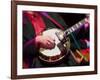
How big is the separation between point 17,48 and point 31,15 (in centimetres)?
32

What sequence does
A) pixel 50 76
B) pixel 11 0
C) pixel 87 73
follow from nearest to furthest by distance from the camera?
pixel 11 0 → pixel 50 76 → pixel 87 73

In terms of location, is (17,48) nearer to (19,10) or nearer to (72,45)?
(19,10)

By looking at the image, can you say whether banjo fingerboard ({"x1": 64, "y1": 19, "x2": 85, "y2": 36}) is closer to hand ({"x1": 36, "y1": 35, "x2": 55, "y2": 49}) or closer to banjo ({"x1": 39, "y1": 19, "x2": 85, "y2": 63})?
banjo ({"x1": 39, "y1": 19, "x2": 85, "y2": 63})

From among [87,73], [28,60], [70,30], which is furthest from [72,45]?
[28,60]

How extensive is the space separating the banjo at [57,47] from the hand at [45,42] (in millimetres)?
28

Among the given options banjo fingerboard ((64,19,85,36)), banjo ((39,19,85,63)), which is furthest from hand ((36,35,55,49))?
banjo fingerboard ((64,19,85,36))

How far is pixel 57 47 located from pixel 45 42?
127 mm

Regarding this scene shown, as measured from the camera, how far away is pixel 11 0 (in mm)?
1771

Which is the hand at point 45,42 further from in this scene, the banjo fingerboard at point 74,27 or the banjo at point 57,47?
the banjo fingerboard at point 74,27

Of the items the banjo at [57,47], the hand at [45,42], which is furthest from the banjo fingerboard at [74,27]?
the hand at [45,42]

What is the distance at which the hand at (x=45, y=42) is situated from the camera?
1871 millimetres

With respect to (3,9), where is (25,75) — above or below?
below

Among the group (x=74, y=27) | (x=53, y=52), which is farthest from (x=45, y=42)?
(x=74, y=27)

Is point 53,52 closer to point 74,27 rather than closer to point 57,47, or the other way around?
point 57,47
